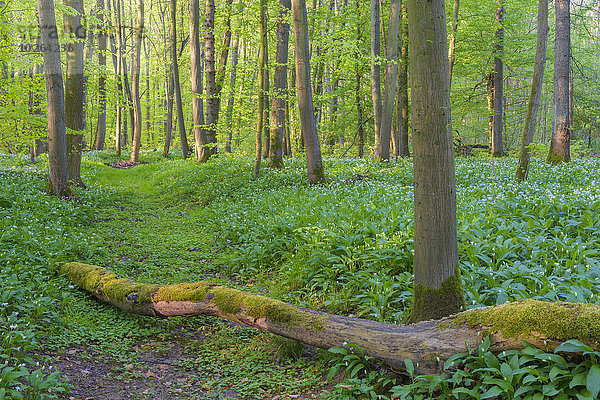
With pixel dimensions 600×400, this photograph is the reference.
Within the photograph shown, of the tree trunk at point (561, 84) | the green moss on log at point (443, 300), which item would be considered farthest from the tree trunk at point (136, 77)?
the green moss on log at point (443, 300)

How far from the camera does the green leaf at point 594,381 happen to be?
2363 mm

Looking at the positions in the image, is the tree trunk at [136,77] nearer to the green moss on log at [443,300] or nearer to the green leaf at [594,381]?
the green moss on log at [443,300]

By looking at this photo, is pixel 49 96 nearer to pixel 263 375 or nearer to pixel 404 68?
pixel 263 375

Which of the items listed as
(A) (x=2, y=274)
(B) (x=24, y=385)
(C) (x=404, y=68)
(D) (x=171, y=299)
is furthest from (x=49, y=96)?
(C) (x=404, y=68)

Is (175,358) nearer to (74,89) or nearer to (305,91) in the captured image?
(305,91)

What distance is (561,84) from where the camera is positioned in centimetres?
1328

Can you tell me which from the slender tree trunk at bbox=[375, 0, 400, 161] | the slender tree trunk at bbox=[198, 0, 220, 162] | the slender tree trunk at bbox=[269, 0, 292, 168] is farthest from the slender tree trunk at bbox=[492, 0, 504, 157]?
the slender tree trunk at bbox=[198, 0, 220, 162]

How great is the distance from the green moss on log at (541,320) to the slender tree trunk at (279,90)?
1123 centimetres

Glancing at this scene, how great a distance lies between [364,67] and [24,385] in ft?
65.2

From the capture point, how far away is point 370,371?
3.46 meters

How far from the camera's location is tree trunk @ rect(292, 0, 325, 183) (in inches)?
415

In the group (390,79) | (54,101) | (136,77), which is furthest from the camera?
(136,77)

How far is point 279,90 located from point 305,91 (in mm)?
2624

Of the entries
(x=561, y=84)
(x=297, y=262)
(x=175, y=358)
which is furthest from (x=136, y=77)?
(x=175, y=358)
